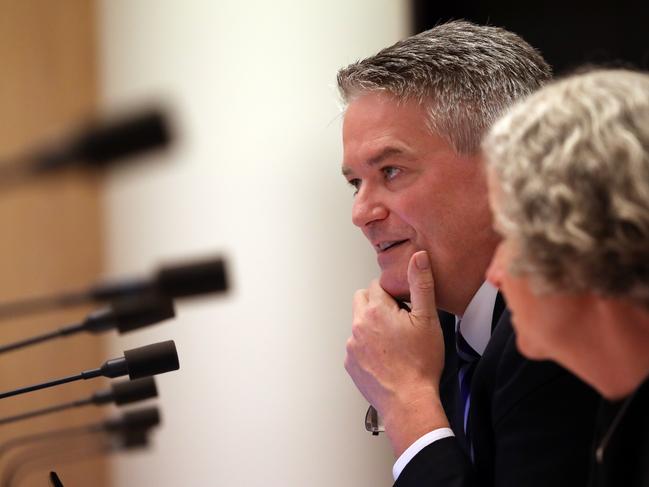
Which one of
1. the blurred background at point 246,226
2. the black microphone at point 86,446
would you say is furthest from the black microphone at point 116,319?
the blurred background at point 246,226

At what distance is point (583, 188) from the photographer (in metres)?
Result: 0.80

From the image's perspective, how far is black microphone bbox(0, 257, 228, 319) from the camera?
0.64 metres

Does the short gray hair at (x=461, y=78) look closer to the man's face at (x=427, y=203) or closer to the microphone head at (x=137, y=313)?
the man's face at (x=427, y=203)

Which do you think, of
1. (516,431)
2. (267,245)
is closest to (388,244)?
(516,431)

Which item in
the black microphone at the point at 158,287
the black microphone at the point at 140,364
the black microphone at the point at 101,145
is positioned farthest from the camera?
the black microphone at the point at 140,364

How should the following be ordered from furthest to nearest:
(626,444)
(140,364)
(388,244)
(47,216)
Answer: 1. (47,216)
2. (388,244)
3. (140,364)
4. (626,444)

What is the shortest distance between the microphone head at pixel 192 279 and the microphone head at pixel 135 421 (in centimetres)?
16

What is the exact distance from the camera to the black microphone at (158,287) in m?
0.64

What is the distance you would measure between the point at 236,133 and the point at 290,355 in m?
0.69

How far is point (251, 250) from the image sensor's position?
101 inches

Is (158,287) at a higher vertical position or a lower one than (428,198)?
higher

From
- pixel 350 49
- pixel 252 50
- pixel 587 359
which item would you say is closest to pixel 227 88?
pixel 252 50

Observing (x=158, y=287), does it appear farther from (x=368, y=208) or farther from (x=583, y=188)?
(x=368, y=208)

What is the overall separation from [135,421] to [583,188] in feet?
1.54
